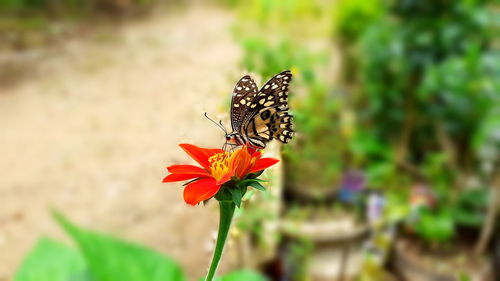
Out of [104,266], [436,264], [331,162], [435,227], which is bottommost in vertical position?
[104,266]

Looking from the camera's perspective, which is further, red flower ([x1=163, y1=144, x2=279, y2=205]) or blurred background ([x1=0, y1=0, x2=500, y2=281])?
blurred background ([x1=0, y1=0, x2=500, y2=281])

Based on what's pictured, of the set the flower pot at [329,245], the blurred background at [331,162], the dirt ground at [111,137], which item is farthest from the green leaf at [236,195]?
the flower pot at [329,245]

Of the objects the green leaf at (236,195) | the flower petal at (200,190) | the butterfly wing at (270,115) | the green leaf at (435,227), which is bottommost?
the flower petal at (200,190)

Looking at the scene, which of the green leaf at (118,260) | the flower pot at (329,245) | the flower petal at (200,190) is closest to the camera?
the flower petal at (200,190)

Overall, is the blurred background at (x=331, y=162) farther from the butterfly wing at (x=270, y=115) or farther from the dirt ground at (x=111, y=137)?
the butterfly wing at (x=270, y=115)

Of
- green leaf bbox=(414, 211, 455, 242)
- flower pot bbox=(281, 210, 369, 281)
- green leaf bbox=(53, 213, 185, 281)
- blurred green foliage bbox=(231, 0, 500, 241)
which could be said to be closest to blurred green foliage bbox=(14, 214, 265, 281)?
green leaf bbox=(53, 213, 185, 281)

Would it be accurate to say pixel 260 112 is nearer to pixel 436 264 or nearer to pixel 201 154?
pixel 201 154

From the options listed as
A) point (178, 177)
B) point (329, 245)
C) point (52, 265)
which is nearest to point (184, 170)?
point (178, 177)

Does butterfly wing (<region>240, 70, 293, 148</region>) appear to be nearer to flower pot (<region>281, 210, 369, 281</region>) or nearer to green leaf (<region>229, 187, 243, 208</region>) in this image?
green leaf (<region>229, 187, 243, 208</region>)
